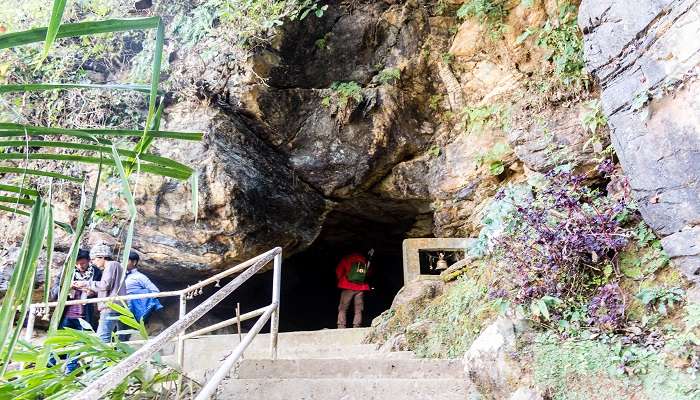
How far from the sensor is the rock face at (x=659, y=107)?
11.4ft

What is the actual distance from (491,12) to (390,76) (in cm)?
160

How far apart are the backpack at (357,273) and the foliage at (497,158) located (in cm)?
278

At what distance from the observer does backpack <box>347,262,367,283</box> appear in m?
8.06

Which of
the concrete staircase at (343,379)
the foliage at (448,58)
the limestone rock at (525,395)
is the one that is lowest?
the limestone rock at (525,395)

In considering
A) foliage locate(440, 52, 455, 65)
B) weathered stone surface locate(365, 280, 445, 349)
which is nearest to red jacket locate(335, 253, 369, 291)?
weathered stone surface locate(365, 280, 445, 349)

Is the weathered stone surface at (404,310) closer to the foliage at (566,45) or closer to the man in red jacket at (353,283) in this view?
the man in red jacket at (353,283)

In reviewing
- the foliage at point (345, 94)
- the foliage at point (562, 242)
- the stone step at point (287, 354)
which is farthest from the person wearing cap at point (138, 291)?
the foliage at point (345, 94)

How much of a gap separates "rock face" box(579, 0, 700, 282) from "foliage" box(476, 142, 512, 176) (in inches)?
81.2

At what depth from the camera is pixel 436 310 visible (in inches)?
207

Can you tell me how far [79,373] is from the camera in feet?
8.30

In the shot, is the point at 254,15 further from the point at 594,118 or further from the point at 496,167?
the point at 594,118

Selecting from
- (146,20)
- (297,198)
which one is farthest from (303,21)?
(146,20)

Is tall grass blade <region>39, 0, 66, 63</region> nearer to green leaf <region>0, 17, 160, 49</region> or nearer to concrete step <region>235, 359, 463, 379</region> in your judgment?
green leaf <region>0, 17, 160, 49</region>

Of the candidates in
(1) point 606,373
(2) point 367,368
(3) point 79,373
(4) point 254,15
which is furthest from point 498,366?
(4) point 254,15
